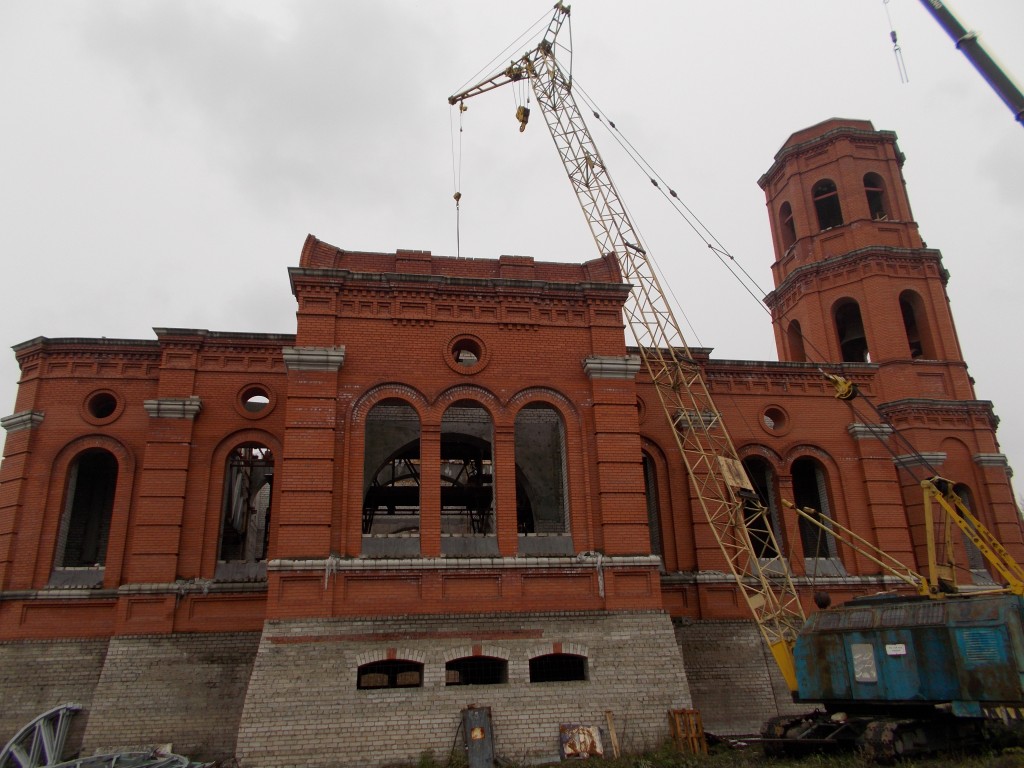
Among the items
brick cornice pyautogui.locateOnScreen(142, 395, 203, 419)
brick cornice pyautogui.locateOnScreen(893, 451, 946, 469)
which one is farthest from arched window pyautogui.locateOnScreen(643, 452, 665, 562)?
brick cornice pyautogui.locateOnScreen(142, 395, 203, 419)

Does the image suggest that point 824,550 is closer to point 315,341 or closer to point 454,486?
point 454,486

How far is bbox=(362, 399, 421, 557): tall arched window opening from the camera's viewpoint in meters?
17.2

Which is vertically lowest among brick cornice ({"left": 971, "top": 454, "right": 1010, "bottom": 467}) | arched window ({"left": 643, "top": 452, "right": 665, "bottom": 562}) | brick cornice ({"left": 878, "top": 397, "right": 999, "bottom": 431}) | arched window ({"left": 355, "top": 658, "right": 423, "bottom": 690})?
arched window ({"left": 355, "top": 658, "right": 423, "bottom": 690})

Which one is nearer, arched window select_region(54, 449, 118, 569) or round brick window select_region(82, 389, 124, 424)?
round brick window select_region(82, 389, 124, 424)

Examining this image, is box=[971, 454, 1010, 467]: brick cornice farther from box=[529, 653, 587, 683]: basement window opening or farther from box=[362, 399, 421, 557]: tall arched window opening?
box=[362, 399, 421, 557]: tall arched window opening

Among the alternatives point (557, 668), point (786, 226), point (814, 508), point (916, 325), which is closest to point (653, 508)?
point (814, 508)

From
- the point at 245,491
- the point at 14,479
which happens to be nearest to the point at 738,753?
the point at 245,491

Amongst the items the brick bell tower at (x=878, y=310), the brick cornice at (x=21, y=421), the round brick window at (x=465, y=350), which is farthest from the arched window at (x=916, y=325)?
the brick cornice at (x=21, y=421)

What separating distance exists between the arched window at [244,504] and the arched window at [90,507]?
3.07 meters

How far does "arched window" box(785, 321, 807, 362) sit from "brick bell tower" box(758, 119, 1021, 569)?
42mm

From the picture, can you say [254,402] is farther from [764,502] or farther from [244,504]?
[764,502]

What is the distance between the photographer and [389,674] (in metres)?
18.3

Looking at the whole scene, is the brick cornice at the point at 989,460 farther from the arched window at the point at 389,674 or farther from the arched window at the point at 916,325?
the arched window at the point at 389,674

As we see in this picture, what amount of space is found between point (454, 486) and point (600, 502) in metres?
7.56
